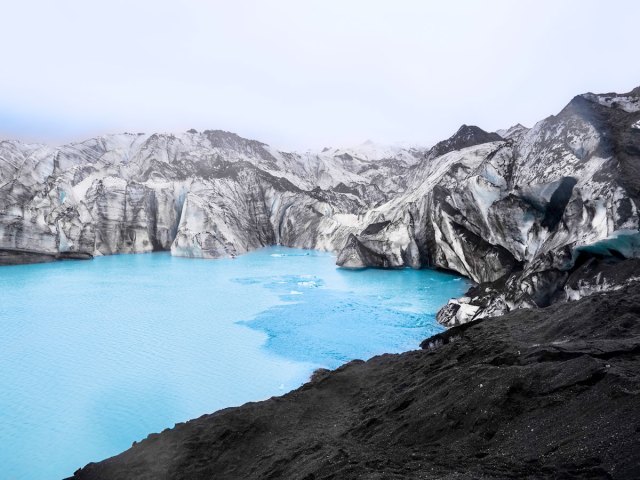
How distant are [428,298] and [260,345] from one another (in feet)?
29.7

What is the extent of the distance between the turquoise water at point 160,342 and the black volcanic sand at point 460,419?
2942mm

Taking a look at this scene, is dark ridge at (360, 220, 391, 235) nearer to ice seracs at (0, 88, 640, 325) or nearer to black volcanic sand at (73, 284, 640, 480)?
ice seracs at (0, 88, 640, 325)

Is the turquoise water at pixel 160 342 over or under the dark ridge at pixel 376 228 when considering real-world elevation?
under

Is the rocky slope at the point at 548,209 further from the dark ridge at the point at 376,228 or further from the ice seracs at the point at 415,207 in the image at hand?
the dark ridge at the point at 376,228

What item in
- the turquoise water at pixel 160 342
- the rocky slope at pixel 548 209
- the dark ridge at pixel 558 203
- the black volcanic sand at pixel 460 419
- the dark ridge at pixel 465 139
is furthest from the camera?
the dark ridge at pixel 465 139

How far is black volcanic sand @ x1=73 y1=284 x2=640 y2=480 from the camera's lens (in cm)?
357

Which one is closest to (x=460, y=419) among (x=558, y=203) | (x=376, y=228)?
(x=558, y=203)

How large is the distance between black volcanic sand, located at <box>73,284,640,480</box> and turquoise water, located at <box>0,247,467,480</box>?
2942 millimetres

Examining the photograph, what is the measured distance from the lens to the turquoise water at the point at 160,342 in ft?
28.3

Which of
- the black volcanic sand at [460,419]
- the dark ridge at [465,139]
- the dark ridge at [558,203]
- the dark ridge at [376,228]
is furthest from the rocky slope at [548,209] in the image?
the dark ridge at [465,139]

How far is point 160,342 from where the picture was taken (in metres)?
13.4

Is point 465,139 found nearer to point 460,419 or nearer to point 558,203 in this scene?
point 558,203

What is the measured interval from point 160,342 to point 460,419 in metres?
11.0

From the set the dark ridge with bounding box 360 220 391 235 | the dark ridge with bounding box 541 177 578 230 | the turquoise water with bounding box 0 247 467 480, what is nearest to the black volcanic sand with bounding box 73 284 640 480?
the turquoise water with bounding box 0 247 467 480
